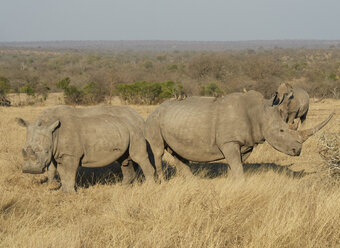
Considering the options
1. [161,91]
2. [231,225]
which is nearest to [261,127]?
[231,225]

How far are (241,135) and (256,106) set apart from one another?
18.5 inches

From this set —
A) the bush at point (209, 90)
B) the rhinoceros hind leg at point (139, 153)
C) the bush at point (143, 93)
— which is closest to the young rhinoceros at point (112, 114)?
the rhinoceros hind leg at point (139, 153)

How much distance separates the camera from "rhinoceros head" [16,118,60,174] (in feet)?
19.4

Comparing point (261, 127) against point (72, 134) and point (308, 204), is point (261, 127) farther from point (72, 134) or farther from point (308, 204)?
point (72, 134)

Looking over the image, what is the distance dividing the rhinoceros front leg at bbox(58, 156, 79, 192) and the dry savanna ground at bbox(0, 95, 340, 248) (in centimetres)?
14

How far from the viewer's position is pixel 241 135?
6223mm

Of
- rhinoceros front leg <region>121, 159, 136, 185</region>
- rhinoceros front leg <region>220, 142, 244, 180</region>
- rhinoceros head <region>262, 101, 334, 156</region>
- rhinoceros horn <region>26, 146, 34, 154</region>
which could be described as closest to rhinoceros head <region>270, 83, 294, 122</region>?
rhinoceros head <region>262, 101, 334, 156</region>

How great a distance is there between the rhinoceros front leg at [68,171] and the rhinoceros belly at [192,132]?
1.48 meters

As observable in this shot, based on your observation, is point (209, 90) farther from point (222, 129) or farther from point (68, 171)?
point (68, 171)

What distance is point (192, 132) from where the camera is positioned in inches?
256

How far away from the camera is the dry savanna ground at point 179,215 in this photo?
13.1 ft

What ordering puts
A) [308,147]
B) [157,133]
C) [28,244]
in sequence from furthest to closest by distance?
[308,147], [157,133], [28,244]

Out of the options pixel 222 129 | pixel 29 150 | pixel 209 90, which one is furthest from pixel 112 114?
pixel 209 90

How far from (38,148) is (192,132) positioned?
2199mm
